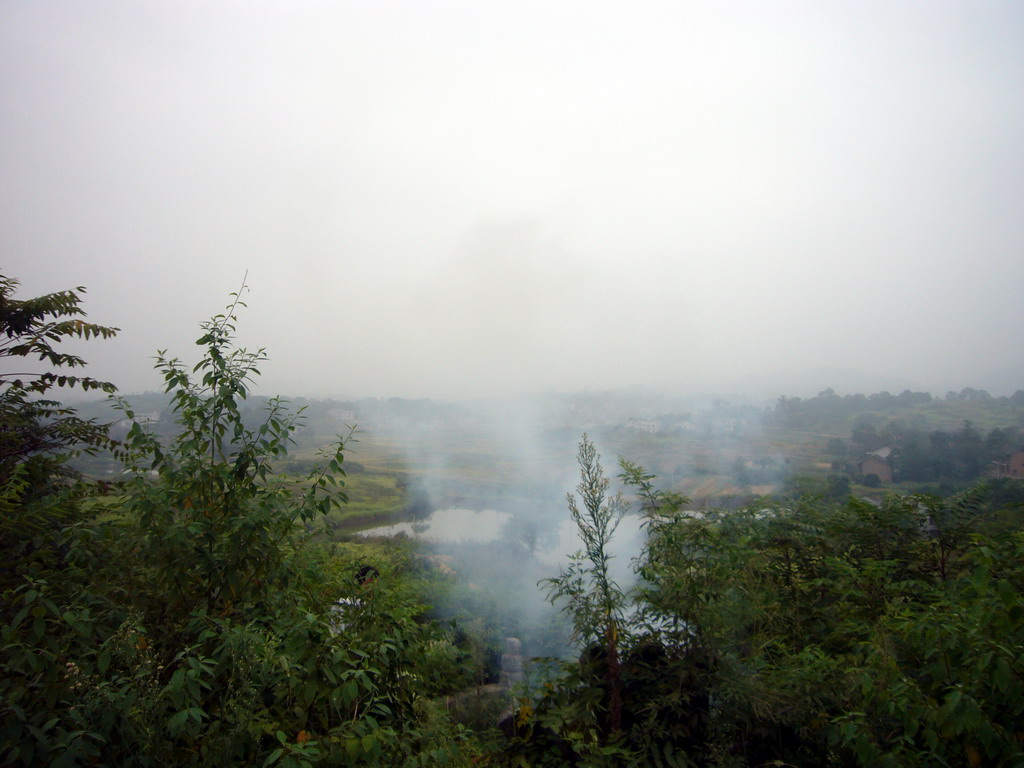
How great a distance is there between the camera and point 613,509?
4.00 metres

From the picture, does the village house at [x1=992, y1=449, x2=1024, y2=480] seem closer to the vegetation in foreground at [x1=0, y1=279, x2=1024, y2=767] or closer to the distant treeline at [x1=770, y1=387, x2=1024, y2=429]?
the vegetation in foreground at [x1=0, y1=279, x2=1024, y2=767]

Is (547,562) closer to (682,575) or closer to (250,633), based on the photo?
(682,575)

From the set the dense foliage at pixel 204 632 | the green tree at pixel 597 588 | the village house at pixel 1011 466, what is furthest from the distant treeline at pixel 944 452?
the dense foliage at pixel 204 632

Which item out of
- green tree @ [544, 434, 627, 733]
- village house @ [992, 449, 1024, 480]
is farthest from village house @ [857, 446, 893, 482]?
green tree @ [544, 434, 627, 733]

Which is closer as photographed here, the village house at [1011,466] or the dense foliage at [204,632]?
the dense foliage at [204,632]

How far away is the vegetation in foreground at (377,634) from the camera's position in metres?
2.20

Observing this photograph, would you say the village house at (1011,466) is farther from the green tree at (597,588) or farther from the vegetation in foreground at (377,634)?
the green tree at (597,588)

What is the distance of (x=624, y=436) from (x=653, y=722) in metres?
13.3

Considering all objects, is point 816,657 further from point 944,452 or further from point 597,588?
point 944,452

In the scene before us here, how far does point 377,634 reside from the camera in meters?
2.72

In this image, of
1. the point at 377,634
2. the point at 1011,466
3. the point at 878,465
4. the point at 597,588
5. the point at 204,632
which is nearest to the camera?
the point at 204,632

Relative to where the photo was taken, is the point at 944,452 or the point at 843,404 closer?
the point at 944,452

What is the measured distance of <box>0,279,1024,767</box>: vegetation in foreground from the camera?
2.20 meters

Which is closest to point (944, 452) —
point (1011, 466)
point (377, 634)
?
point (1011, 466)
